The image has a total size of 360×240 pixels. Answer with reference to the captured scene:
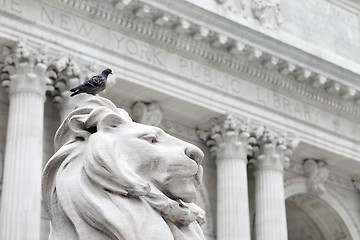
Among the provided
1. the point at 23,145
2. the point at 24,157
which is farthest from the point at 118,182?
the point at 23,145

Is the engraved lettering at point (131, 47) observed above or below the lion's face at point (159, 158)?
above

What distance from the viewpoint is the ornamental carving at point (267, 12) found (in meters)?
20.2

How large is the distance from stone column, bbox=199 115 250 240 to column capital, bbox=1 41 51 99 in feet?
14.5

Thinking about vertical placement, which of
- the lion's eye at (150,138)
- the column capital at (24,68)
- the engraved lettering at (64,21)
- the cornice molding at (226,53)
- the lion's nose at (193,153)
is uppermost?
the cornice molding at (226,53)

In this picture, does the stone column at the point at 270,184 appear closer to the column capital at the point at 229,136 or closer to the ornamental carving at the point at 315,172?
the column capital at the point at 229,136

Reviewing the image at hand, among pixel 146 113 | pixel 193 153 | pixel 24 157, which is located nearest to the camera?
pixel 193 153

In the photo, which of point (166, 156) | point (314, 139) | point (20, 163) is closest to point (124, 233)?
point (166, 156)

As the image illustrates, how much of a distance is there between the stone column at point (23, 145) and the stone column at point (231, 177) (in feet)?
14.4

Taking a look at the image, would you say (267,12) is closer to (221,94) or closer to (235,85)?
(235,85)

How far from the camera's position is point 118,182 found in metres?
3.77

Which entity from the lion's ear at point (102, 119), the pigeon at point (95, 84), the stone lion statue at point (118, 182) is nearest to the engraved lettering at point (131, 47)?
the pigeon at point (95, 84)

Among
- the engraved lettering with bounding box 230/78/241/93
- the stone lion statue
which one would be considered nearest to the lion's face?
the stone lion statue

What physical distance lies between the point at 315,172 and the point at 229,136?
333cm

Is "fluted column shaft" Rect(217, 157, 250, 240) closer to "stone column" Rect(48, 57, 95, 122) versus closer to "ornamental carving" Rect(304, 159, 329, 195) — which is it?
"ornamental carving" Rect(304, 159, 329, 195)
